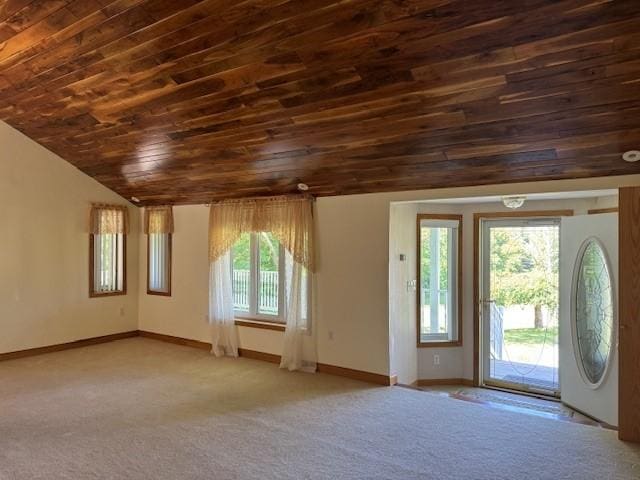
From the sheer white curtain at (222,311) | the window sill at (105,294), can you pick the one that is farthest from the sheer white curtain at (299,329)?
the window sill at (105,294)

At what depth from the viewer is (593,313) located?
455cm

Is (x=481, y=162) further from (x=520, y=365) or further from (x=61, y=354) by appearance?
(x=61, y=354)

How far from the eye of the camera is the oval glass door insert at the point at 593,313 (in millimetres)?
4301

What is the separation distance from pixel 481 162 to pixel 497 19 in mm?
1530

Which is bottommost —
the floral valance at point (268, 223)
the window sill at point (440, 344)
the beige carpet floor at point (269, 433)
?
the beige carpet floor at point (269, 433)

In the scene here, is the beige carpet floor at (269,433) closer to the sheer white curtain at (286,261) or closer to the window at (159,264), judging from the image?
the sheer white curtain at (286,261)

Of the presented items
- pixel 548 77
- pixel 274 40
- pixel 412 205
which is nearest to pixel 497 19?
pixel 548 77

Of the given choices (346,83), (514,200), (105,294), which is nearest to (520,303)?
(514,200)

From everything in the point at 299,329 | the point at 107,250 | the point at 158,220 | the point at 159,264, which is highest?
the point at 158,220

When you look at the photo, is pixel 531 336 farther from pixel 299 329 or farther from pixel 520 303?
pixel 299 329

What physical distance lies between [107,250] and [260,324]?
283cm

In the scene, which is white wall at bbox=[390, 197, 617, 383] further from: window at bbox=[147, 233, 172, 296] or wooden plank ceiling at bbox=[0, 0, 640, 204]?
window at bbox=[147, 233, 172, 296]

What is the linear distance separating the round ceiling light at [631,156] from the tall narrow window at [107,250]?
21.0ft

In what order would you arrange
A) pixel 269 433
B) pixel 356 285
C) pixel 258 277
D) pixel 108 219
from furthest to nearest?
1. pixel 108 219
2. pixel 258 277
3. pixel 356 285
4. pixel 269 433
